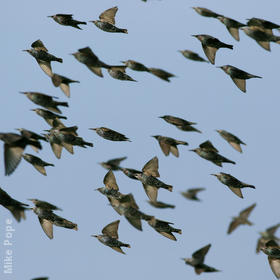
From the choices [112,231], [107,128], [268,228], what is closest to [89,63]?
[107,128]

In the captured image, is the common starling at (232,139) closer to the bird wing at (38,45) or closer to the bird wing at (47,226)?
the bird wing at (47,226)

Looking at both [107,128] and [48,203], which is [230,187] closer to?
[107,128]

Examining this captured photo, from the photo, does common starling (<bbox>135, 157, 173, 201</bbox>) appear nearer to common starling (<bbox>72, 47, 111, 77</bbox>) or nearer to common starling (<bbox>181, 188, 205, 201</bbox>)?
common starling (<bbox>181, 188, 205, 201</bbox>)

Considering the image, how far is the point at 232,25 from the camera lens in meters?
25.5

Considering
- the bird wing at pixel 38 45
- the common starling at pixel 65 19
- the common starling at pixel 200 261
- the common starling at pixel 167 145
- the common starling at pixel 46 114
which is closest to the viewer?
the common starling at pixel 200 261

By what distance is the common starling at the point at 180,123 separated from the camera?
24531 mm

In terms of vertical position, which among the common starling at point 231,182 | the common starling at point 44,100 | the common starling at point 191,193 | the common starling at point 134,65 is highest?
the common starling at point 134,65

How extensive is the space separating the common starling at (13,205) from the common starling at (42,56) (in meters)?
5.77

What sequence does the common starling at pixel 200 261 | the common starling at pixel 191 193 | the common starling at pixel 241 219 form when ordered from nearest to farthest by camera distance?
1. the common starling at pixel 241 219
2. the common starling at pixel 200 261
3. the common starling at pixel 191 193

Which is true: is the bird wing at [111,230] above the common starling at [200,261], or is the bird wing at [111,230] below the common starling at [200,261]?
below

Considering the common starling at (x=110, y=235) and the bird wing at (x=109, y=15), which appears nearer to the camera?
the common starling at (x=110, y=235)

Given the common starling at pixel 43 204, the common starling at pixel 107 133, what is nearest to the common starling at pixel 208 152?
the common starling at pixel 107 133

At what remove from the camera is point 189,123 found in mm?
24516

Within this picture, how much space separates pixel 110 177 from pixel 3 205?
4928mm
